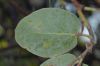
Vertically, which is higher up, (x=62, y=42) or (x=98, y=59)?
(x=62, y=42)

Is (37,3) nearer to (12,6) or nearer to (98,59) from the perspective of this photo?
(12,6)

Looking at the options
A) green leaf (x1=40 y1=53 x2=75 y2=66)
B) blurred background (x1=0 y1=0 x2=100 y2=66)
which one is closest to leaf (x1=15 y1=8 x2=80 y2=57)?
green leaf (x1=40 y1=53 x2=75 y2=66)

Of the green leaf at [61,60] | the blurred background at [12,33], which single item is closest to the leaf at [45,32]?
the green leaf at [61,60]

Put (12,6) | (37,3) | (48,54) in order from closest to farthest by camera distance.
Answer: (48,54) → (12,6) → (37,3)

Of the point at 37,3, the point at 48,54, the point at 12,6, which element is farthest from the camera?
the point at 37,3

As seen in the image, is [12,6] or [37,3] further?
[37,3]

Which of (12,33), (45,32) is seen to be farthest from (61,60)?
(12,33)

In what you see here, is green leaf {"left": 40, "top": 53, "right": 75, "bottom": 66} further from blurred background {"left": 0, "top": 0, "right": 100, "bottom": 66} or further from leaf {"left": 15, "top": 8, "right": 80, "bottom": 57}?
blurred background {"left": 0, "top": 0, "right": 100, "bottom": 66}

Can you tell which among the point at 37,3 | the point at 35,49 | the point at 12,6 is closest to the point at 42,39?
the point at 35,49
